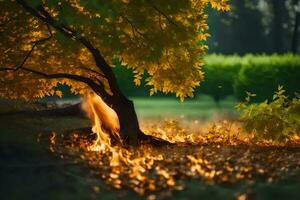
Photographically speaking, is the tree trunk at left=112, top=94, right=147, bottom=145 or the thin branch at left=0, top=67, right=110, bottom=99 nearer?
the thin branch at left=0, top=67, right=110, bottom=99

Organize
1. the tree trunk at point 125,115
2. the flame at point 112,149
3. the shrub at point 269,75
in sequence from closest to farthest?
the flame at point 112,149 < the tree trunk at point 125,115 < the shrub at point 269,75

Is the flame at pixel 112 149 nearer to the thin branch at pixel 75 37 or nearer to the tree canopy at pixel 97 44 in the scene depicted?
the tree canopy at pixel 97 44

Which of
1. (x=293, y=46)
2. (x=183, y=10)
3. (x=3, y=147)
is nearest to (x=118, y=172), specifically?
(x=3, y=147)

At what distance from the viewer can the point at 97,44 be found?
13781 mm

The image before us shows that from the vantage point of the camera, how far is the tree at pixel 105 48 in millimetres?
12383

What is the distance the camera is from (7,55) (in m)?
13.6

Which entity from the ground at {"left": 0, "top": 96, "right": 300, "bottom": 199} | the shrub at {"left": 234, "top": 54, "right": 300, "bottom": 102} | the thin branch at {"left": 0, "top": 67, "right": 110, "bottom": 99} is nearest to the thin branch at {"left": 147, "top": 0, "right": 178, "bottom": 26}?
the thin branch at {"left": 0, "top": 67, "right": 110, "bottom": 99}

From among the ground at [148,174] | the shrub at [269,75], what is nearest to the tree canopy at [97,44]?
the ground at [148,174]

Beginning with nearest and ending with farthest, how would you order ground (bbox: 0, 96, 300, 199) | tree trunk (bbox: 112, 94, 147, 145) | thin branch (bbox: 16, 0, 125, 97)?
ground (bbox: 0, 96, 300, 199) < thin branch (bbox: 16, 0, 125, 97) < tree trunk (bbox: 112, 94, 147, 145)

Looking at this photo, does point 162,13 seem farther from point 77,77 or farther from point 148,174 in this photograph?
point 148,174

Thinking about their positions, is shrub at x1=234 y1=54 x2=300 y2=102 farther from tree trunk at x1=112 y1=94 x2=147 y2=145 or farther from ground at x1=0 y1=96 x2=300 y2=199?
tree trunk at x1=112 y1=94 x2=147 y2=145

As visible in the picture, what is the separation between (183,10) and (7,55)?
4.39m

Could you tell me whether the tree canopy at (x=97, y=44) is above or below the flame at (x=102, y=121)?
above

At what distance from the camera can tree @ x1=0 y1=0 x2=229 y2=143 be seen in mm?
12383
